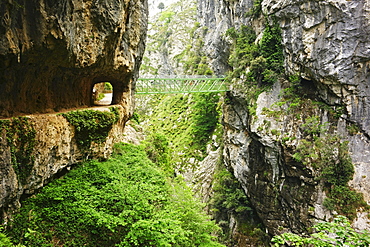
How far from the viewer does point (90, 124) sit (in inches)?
332

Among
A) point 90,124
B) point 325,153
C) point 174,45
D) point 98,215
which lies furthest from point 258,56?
point 174,45

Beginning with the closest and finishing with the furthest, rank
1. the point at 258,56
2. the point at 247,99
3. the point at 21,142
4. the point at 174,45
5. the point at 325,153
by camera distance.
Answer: the point at 21,142 < the point at 325,153 < the point at 258,56 < the point at 247,99 < the point at 174,45

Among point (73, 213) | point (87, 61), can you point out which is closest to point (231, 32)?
point (87, 61)

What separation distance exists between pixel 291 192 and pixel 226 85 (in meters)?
9.81

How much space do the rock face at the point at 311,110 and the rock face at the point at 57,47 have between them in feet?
32.0

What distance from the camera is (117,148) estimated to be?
1115 centimetres

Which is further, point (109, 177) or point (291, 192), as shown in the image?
point (291, 192)

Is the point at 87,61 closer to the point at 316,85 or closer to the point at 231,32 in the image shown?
the point at 316,85

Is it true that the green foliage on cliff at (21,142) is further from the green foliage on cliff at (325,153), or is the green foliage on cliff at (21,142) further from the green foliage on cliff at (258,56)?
the green foliage on cliff at (258,56)

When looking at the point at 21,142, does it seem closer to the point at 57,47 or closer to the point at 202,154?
the point at 57,47

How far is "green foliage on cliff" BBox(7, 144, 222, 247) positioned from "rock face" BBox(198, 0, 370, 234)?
7991mm

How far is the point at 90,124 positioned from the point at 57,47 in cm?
319

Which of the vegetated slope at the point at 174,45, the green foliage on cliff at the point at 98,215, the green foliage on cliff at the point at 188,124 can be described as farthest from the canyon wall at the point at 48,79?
the vegetated slope at the point at 174,45

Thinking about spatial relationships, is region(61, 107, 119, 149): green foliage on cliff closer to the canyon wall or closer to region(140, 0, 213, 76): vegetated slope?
the canyon wall
